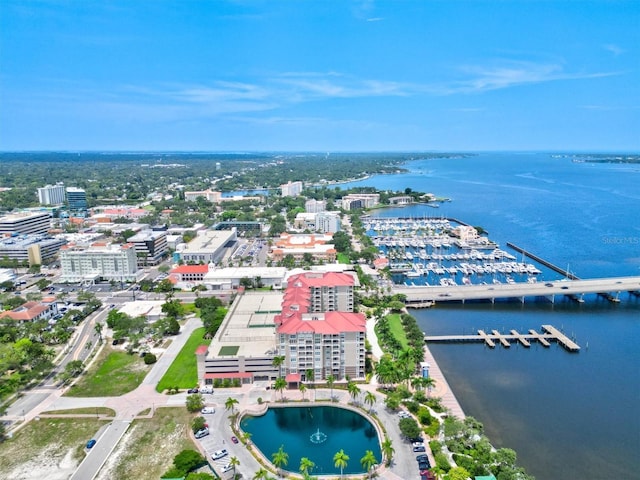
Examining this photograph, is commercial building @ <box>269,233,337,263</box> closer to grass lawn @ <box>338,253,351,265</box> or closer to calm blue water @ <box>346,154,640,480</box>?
grass lawn @ <box>338,253,351,265</box>

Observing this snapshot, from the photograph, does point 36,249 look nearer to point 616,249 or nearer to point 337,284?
point 337,284

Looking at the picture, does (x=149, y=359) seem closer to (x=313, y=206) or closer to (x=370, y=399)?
(x=370, y=399)

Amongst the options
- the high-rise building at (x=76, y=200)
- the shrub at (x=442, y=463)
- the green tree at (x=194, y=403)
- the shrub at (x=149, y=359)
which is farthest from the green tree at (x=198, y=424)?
the high-rise building at (x=76, y=200)

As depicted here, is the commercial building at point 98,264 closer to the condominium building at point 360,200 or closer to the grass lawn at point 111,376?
the grass lawn at point 111,376

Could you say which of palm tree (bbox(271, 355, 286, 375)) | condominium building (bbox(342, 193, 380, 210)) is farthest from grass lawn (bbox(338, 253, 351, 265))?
condominium building (bbox(342, 193, 380, 210))

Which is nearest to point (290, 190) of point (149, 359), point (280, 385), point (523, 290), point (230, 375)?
point (523, 290)
